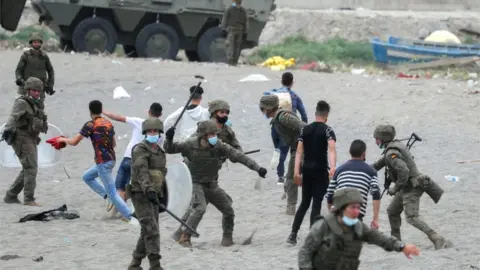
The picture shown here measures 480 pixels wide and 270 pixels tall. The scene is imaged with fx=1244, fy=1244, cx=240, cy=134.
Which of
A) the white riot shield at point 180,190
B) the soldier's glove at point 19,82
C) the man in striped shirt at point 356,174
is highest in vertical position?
the man in striped shirt at point 356,174

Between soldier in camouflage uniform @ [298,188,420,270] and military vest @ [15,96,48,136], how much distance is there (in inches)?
222

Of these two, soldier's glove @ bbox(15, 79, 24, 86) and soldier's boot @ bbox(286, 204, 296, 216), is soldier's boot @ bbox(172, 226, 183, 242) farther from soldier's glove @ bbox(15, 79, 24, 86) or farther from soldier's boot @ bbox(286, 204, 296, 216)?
soldier's glove @ bbox(15, 79, 24, 86)

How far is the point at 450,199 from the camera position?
13.1m

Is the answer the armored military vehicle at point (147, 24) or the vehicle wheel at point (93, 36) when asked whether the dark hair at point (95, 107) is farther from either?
the vehicle wheel at point (93, 36)

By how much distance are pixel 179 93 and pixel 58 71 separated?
2961 mm

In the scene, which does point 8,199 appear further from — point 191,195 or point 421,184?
point 421,184

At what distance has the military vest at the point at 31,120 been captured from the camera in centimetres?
1227

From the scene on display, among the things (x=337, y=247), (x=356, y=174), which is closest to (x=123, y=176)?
(x=356, y=174)

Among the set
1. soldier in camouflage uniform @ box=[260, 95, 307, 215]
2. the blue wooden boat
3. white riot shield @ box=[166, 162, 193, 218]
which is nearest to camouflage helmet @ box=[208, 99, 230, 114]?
soldier in camouflage uniform @ box=[260, 95, 307, 215]

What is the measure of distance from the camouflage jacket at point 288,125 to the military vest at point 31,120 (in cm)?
237

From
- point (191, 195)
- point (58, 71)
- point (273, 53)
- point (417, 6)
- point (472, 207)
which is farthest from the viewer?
point (417, 6)

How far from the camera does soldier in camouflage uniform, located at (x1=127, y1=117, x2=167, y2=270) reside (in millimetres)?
9359

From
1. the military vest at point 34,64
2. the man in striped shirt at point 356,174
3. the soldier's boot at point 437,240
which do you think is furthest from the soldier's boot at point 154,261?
A: the military vest at point 34,64

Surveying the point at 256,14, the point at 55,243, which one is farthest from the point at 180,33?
the point at 55,243
